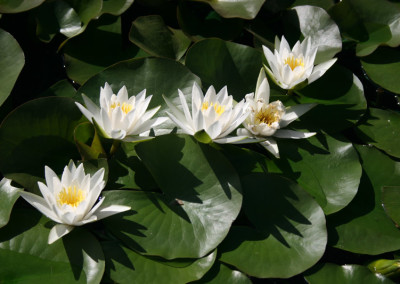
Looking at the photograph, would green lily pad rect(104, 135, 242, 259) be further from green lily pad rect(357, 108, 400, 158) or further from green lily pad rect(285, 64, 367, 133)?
green lily pad rect(357, 108, 400, 158)

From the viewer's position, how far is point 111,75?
1952 mm

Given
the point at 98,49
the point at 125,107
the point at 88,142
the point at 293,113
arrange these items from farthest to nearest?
the point at 98,49
the point at 293,113
the point at 88,142
the point at 125,107

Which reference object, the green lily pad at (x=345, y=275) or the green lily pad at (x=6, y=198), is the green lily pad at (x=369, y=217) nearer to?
the green lily pad at (x=345, y=275)

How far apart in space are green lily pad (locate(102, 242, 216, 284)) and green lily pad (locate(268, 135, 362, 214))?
0.58 meters

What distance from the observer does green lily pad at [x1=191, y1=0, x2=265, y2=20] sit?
7.43ft

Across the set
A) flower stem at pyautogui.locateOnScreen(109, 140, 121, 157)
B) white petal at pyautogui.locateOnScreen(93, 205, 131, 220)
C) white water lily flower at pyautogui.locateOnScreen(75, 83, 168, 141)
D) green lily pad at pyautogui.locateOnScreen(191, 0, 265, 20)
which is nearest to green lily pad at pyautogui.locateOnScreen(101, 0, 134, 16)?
green lily pad at pyautogui.locateOnScreen(191, 0, 265, 20)

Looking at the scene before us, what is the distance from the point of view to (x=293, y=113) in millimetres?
2014

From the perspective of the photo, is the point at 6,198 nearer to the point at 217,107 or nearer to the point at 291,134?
the point at 217,107

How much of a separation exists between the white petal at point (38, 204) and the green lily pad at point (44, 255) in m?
0.13

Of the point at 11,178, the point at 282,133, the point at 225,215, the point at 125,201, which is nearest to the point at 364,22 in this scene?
the point at 282,133

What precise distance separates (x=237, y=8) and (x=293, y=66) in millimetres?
494

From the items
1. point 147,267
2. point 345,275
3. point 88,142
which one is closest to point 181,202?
point 147,267

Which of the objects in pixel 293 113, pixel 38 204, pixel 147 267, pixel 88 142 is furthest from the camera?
pixel 293 113

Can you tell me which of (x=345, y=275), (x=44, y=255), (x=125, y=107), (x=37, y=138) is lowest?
(x=345, y=275)
